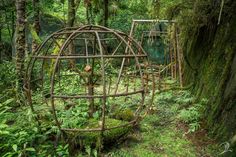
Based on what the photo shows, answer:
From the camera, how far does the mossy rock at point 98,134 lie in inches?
208

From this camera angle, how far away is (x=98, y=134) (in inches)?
207

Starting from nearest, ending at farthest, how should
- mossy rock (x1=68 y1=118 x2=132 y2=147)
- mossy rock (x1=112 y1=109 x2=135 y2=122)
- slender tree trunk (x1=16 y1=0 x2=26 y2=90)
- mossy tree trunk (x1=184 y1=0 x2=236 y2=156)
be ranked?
mossy rock (x1=68 y1=118 x2=132 y2=147) < mossy tree trunk (x1=184 y1=0 x2=236 y2=156) < mossy rock (x1=112 y1=109 x2=135 y2=122) < slender tree trunk (x1=16 y1=0 x2=26 y2=90)

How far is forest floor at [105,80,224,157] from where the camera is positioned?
546 centimetres

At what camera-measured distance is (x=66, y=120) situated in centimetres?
Result: 542

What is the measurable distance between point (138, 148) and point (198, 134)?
3.83ft

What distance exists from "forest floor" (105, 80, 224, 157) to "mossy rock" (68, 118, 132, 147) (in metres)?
0.22

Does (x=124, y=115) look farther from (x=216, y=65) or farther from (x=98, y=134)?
(x=216, y=65)

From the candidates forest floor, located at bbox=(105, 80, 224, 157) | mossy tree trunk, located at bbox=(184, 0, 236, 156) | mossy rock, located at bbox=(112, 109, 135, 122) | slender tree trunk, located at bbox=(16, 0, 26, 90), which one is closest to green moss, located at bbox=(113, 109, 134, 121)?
mossy rock, located at bbox=(112, 109, 135, 122)

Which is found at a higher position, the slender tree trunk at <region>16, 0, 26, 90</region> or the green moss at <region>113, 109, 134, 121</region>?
the slender tree trunk at <region>16, 0, 26, 90</region>

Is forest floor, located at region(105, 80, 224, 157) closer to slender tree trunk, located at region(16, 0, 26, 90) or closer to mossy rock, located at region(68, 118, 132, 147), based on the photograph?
mossy rock, located at region(68, 118, 132, 147)

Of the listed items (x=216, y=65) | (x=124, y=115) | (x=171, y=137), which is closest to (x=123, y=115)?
(x=124, y=115)

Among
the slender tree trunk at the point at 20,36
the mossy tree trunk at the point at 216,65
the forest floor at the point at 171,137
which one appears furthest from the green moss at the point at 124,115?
the slender tree trunk at the point at 20,36

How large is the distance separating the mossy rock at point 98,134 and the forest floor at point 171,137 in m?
0.22

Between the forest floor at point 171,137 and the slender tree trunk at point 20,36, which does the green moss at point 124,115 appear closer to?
the forest floor at point 171,137
